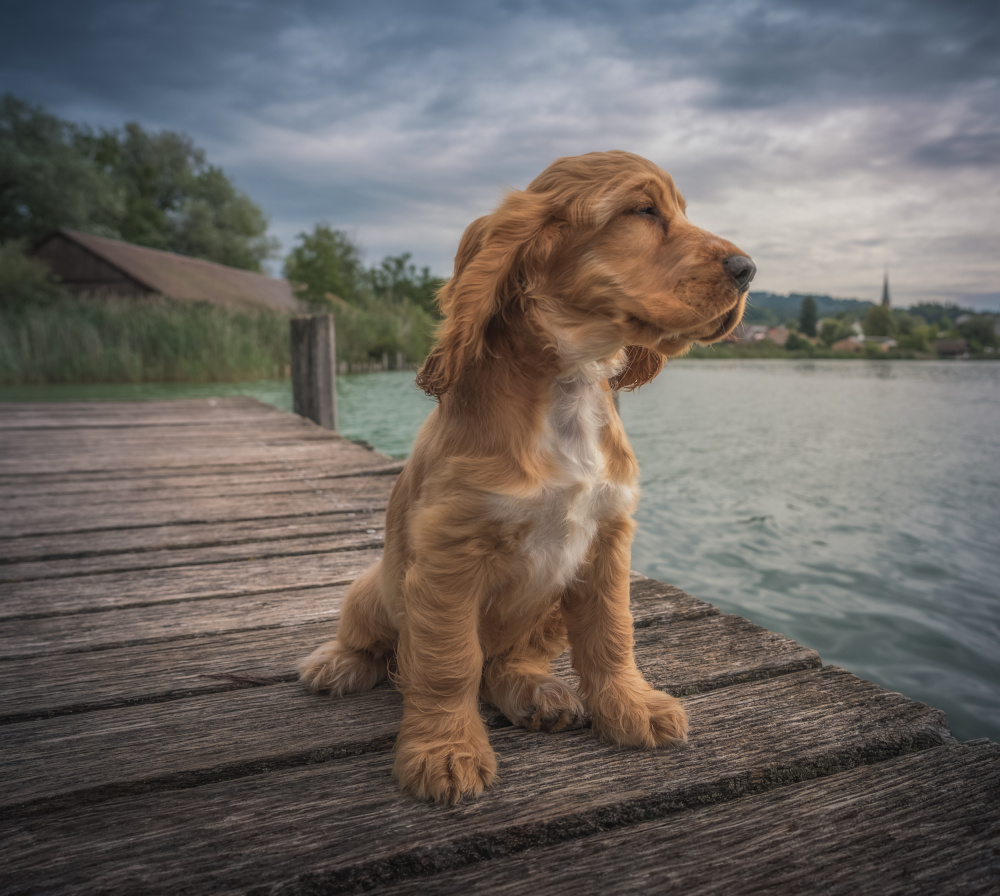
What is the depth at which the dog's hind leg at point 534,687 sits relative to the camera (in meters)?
1.84

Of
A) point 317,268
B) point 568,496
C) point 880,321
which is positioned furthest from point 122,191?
point 568,496

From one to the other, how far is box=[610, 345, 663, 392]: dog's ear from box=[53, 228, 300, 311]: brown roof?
29484mm

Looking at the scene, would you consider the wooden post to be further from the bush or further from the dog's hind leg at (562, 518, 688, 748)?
the bush

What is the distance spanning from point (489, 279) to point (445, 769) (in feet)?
3.86

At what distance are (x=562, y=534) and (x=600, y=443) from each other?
10.5 inches

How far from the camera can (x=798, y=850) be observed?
138cm

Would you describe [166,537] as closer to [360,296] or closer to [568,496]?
[568,496]

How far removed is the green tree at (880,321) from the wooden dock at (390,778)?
39.0 metres

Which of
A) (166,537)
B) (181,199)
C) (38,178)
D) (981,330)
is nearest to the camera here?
(166,537)

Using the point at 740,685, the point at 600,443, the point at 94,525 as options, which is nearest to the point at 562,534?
the point at 600,443

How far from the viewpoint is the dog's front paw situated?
175 centimetres

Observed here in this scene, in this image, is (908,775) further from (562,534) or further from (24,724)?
(24,724)

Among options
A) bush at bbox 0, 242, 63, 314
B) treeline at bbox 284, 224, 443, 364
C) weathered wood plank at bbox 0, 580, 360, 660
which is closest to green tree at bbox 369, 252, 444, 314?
treeline at bbox 284, 224, 443, 364

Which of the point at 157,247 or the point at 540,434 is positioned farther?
the point at 157,247
